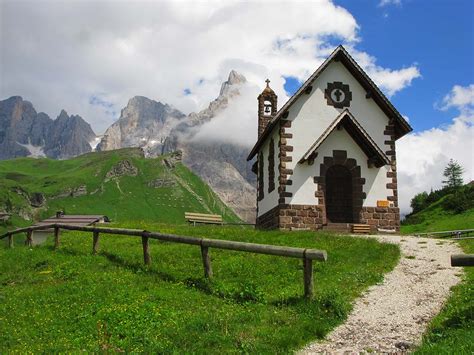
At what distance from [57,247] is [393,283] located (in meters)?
14.1

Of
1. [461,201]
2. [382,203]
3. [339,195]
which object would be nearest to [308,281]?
[382,203]

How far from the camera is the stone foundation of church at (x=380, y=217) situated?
26828 millimetres

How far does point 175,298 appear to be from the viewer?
12828 millimetres

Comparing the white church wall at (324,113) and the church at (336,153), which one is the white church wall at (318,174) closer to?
the church at (336,153)

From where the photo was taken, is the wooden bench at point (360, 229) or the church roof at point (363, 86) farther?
the church roof at point (363, 86)

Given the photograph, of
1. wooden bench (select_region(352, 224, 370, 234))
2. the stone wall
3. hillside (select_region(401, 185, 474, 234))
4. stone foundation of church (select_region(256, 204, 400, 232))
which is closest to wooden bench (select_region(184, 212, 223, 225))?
the stone wall

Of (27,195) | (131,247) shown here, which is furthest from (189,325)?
(27,195)

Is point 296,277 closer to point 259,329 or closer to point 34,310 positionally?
point 259,329

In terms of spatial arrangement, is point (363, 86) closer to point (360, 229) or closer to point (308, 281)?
point (360, 229)

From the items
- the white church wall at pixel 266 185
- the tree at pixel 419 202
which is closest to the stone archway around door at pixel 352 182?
the white church wall at pixel 266 185

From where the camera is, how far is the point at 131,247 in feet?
68.9

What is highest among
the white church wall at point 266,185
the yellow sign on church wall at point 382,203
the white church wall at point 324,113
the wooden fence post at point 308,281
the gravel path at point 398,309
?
the white church wall at point 324,113

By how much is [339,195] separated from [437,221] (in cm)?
2446

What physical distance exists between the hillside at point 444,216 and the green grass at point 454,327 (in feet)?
100
